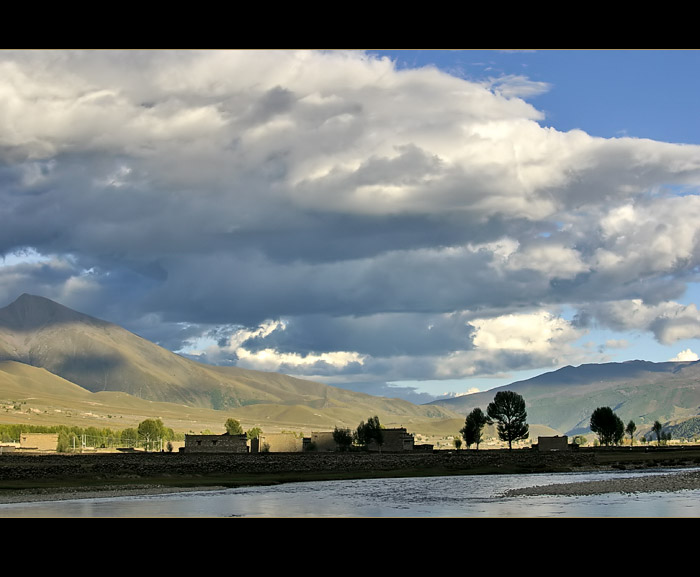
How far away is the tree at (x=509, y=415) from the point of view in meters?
179

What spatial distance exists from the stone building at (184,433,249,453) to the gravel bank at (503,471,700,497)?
92849 millimetres

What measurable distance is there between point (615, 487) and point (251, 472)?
4838 cm

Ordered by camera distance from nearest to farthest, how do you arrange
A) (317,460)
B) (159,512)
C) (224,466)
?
(159,512) < (224,466) < (317,460)

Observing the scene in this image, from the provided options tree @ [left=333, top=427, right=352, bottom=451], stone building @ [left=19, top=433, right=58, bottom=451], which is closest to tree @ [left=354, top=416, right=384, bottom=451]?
tree @ [left=333, top=427, right=352, bottom=451]

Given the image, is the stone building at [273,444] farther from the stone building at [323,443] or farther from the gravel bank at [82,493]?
the gravel bank at [82,493]

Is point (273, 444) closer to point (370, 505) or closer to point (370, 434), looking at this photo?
point (370, 434)

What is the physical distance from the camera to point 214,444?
15025 centimetres
